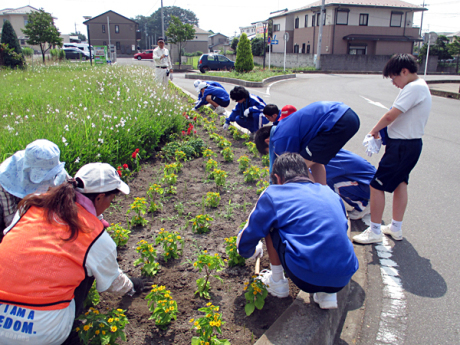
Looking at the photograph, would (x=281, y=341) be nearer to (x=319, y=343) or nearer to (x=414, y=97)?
(x=319, y=343)

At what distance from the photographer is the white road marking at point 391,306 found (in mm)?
2482

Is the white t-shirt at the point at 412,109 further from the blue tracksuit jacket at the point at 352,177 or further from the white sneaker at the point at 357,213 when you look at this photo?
the white sneaker at the point at 357,213

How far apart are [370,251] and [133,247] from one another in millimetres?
2252

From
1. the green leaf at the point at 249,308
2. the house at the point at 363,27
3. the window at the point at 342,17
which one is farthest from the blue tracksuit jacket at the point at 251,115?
the window at the point at 342,17

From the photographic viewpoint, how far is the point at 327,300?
7.83 ft

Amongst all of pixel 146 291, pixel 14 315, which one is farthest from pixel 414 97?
pixel 14 315

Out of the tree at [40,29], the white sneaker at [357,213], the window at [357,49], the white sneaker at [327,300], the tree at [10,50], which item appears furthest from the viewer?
the window at [357,49]

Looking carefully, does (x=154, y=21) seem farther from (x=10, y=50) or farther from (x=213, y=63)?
(x=10, y=50)

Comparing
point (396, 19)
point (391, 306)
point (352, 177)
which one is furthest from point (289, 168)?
point (396, 19)

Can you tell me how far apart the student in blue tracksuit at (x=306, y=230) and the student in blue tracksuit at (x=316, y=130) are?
3.24 feet

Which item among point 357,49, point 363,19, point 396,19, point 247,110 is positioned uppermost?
point 396,19

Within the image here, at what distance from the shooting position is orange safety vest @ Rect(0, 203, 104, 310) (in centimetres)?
180

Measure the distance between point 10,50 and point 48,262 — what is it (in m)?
19.1

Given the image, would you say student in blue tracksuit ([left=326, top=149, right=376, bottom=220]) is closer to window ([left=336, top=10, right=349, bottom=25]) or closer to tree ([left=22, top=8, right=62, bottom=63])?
tree ([left=22, top=8, right=62, bottom=63])
